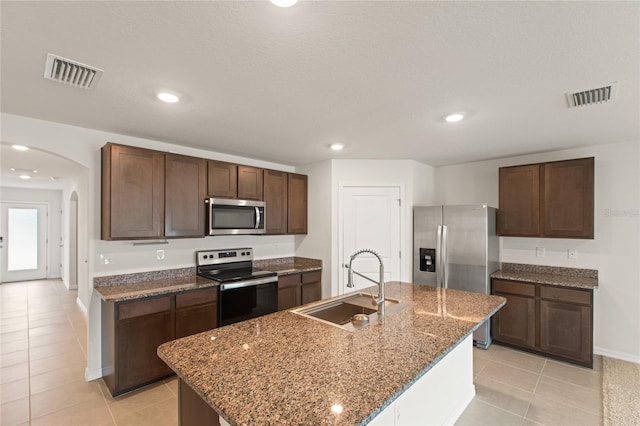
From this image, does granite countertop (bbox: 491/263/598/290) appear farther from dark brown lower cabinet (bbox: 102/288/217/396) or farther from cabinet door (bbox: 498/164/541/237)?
dark brown lower cabinet (bbox: 102/288/217/396)

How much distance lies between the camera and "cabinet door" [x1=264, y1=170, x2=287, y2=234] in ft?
13.2

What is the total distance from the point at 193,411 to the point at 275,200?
9.54ft

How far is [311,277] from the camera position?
4.19 metres

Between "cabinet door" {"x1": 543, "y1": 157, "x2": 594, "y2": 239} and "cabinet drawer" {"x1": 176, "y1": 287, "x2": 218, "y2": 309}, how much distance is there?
3.76m

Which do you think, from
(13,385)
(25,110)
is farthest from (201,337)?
(13,385)

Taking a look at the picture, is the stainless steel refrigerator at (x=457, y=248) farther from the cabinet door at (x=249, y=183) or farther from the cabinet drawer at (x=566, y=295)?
the cabinet door at (x=249, y=183)

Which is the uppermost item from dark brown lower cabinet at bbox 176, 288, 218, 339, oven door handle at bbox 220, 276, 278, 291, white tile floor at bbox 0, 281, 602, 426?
oven door handle at bbox 220, 276, 278, 291

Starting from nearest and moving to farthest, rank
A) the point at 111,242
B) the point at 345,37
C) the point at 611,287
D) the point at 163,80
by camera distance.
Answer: the point at 345,37 < the point at 163,80 < the point at 111,242 < the point at 611,287

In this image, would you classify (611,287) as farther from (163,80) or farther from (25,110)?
(25,110)

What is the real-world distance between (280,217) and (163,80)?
250 centimetres

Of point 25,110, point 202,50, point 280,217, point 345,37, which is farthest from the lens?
point 280,217

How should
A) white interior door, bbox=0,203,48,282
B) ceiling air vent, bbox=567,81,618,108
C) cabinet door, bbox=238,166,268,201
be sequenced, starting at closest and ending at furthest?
ceiling air vent, bbox=567,81,618,108
cabinet door, bbox=238,166,268,201
white interior door, bbox=0,203,48,282

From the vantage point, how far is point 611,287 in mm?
3371

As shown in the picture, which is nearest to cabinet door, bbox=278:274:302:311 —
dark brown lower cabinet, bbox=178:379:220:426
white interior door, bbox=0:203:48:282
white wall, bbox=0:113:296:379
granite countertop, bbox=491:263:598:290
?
white wall, bbox=0:113:296:379
